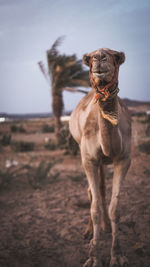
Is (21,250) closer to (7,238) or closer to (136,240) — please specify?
(7,238)

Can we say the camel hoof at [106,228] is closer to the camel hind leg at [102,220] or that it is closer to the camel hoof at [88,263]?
the camel hind leg at [102,220]

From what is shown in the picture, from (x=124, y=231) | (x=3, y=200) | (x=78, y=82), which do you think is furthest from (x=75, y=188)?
(x=78, y=82)

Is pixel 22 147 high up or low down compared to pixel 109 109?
down

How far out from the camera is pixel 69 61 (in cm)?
1424

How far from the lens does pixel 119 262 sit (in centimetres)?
302

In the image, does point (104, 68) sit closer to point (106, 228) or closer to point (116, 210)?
point (116, 210)

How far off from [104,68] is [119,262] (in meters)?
2.44

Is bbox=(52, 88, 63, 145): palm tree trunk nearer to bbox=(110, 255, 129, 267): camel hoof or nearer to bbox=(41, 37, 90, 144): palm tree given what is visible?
bbox=(41, 37, 90, 144): palm tree

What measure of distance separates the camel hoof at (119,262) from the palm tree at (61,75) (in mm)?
11150

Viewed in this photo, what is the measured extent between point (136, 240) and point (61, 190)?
2.83m

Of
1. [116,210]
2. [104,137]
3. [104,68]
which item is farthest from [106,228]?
[104,68]

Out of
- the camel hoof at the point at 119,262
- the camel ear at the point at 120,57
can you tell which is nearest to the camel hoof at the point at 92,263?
the camel hoof at the point at 119,262

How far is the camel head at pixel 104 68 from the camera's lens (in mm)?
2182

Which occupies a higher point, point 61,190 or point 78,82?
point 78,82
